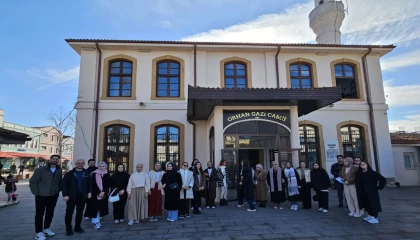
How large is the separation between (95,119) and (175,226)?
795cm

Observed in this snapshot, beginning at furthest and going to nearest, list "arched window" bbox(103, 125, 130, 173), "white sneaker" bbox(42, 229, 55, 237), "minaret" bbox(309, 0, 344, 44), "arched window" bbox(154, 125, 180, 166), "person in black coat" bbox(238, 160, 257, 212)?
"minaret" bbox(309, 0, 344, 44) < "arched window" bbox(154, 125, 180, 166) < "arched window" bbox(103, 125, 130, 173) < "person in black coat" bbox(238, 160, 257, 212) < "white sneaker" bbox(42, 229, 55, 237)

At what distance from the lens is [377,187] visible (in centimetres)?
659

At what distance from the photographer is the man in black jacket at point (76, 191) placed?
5.75m

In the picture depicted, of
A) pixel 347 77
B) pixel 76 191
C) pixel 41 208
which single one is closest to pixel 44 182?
pixel 41 208

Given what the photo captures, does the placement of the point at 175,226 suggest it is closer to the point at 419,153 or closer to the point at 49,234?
the point at 49,234

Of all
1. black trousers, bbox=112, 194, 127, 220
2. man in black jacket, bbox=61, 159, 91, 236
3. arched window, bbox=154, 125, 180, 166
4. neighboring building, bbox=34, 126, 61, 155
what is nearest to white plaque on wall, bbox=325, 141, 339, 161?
arched window, bbox=154, 125, 180, 166

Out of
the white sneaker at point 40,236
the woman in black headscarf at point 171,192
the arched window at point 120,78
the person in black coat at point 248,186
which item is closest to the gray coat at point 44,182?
the white sneaker at point 40,236

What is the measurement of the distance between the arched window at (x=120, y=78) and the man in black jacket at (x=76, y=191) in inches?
280

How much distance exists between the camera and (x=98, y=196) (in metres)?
6.34

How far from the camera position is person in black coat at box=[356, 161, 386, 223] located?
21.2 feet

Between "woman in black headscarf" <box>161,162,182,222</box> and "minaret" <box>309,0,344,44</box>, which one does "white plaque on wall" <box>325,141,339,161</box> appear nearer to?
"minaret" <box>309,0,344,44</box>

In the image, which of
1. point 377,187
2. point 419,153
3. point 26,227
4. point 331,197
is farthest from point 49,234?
point 419,153

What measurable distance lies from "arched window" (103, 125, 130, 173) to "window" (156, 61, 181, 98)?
2546 millimetres

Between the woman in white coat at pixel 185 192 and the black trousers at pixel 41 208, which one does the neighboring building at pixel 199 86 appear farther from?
the black trousers at pixel 41 208
